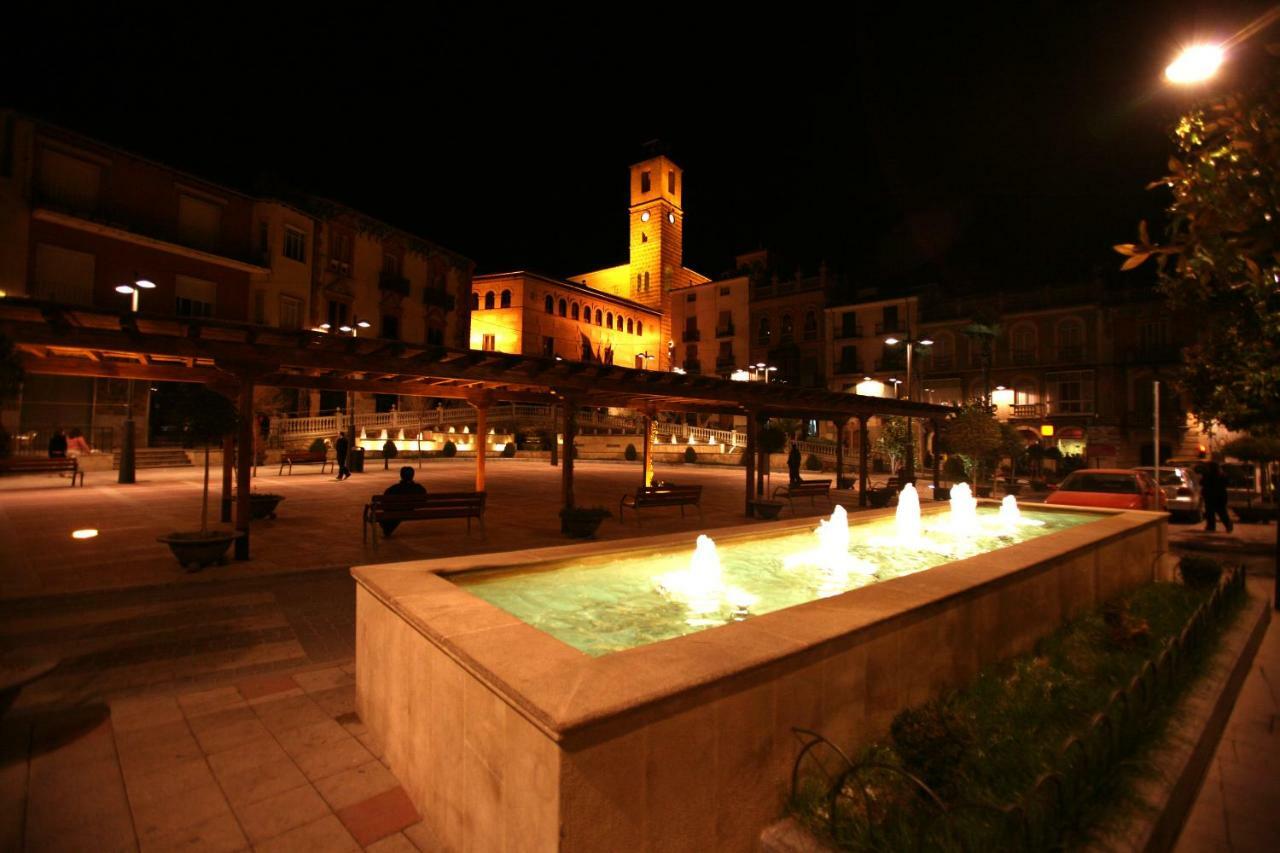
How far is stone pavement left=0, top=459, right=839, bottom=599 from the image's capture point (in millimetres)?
7332

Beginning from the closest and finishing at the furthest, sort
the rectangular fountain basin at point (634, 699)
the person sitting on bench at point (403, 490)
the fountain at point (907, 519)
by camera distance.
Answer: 1. the rectangular fountain basin at point (634, 699)
2. the fountain at point (907, 519)
3. the person sitting on bench at point (403, 490)

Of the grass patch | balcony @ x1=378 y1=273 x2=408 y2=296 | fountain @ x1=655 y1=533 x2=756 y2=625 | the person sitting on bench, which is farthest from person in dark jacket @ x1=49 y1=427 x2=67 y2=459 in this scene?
the grass patch

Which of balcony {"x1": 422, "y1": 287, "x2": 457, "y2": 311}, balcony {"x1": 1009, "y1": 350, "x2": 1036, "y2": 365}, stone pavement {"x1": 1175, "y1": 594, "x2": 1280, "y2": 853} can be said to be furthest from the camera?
balcony {"x1": 422, "y1": 287, "x2": 457, "y2": 311}

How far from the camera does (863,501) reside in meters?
16.4

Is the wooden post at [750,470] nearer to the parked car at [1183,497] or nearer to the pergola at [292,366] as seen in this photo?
the pergola at [292,366]

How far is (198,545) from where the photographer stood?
7.19 m

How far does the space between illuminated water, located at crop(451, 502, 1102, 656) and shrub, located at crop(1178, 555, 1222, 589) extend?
72.4 inches

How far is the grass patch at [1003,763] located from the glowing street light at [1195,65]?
3368mm

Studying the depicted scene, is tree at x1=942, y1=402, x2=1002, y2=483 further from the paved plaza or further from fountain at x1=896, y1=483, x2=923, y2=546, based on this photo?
the paved plaza

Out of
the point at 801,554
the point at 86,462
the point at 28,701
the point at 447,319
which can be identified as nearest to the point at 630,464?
the point at 447,319

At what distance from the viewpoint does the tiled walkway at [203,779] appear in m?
2.61

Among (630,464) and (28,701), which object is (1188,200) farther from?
(630,464)

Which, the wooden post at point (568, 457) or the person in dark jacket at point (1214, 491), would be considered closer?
the wooden post at point (568, 457)

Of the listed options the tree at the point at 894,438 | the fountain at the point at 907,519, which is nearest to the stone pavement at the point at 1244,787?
the fountain at the point at 907,519
